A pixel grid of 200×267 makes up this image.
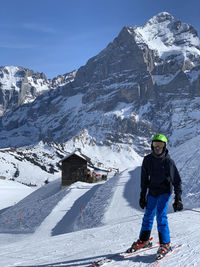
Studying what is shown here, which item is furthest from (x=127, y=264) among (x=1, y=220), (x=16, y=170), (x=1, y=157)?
(x=1, y=157)

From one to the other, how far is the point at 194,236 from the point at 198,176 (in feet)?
38.0

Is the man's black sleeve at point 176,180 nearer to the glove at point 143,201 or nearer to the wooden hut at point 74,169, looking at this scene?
the glove at point 143,201

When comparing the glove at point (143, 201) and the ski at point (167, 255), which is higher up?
the glove at point (143, 201)

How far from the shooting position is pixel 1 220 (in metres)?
28.3

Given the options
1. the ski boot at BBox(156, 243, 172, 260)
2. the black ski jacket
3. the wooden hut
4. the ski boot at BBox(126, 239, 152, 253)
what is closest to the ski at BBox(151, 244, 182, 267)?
the ski boot at BBox(156, 243, 172, 260)

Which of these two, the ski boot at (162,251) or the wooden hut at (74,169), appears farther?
the wooden hut at (74,169)

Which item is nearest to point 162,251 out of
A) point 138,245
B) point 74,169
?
point 138,245

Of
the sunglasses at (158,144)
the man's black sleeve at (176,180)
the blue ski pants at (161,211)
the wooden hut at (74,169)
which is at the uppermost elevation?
the sunglasses at (158,144)

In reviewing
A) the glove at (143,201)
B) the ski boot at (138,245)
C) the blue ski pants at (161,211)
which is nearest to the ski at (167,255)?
the blue ski pants at (161,211)

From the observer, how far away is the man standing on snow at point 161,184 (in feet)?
18.8

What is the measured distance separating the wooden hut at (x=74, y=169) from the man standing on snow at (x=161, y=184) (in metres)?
34.6

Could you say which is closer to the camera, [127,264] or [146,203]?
[127,264]

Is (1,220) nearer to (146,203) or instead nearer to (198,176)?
(198,176)

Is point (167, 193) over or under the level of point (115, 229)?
over
